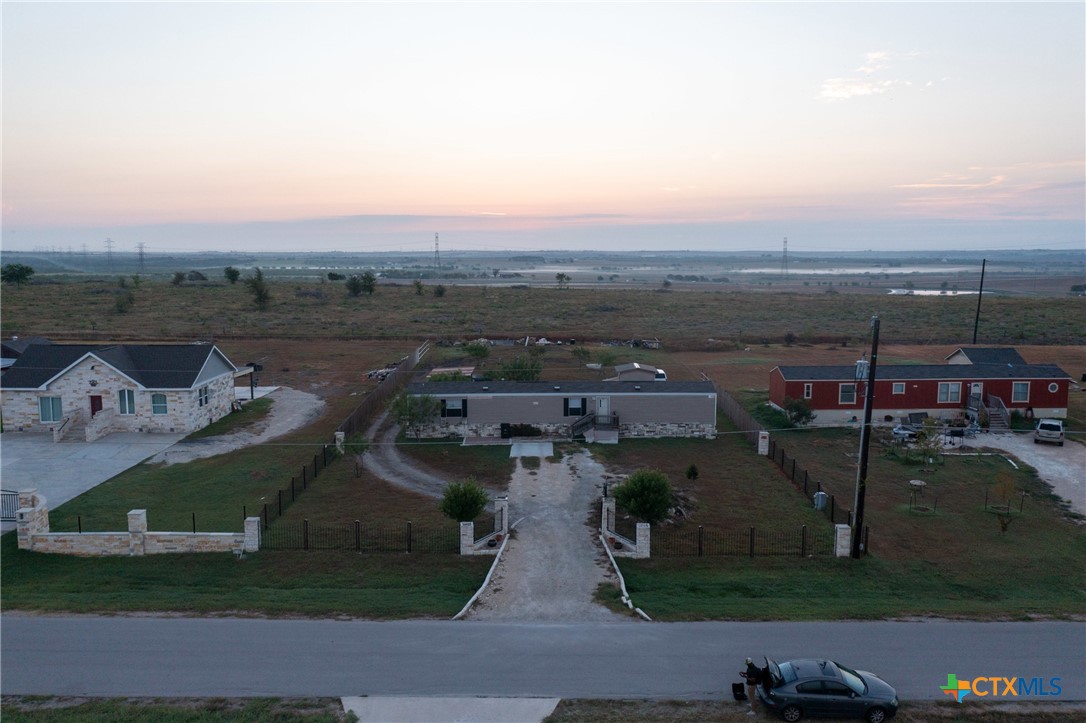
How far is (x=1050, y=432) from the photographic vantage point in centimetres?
3734

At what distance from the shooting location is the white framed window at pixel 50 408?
39162 mm

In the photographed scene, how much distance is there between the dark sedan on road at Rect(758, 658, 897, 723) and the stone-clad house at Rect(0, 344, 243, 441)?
34951 mm

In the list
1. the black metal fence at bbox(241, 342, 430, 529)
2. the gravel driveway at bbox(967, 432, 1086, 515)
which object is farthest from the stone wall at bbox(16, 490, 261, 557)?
the gravel driveway at bbox(967, 432, 1086, 515)

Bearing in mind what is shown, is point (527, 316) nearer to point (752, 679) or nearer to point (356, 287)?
point (356, 287)

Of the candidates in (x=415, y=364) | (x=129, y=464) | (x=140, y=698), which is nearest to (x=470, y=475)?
(x=129, y=464)

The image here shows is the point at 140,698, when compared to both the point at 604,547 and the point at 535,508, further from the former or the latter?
the point at 535,508

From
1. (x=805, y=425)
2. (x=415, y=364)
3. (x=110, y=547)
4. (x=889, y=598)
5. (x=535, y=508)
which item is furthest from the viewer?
(x=415, y=364)

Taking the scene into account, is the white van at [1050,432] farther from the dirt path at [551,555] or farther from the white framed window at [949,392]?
the dirt path at [551,555]

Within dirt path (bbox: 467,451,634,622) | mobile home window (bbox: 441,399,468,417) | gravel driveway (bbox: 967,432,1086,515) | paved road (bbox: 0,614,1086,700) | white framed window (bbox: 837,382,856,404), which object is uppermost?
white framed window (bbox: 837,382,856,404)

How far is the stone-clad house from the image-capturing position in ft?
128

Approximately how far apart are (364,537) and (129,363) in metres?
24.0

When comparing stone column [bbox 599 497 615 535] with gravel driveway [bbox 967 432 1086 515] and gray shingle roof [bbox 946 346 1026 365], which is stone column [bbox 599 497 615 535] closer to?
gravel driveway [bbox 967 432 1086 515]

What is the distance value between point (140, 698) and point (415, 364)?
45199 millimetres

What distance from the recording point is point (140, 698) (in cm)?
1482
